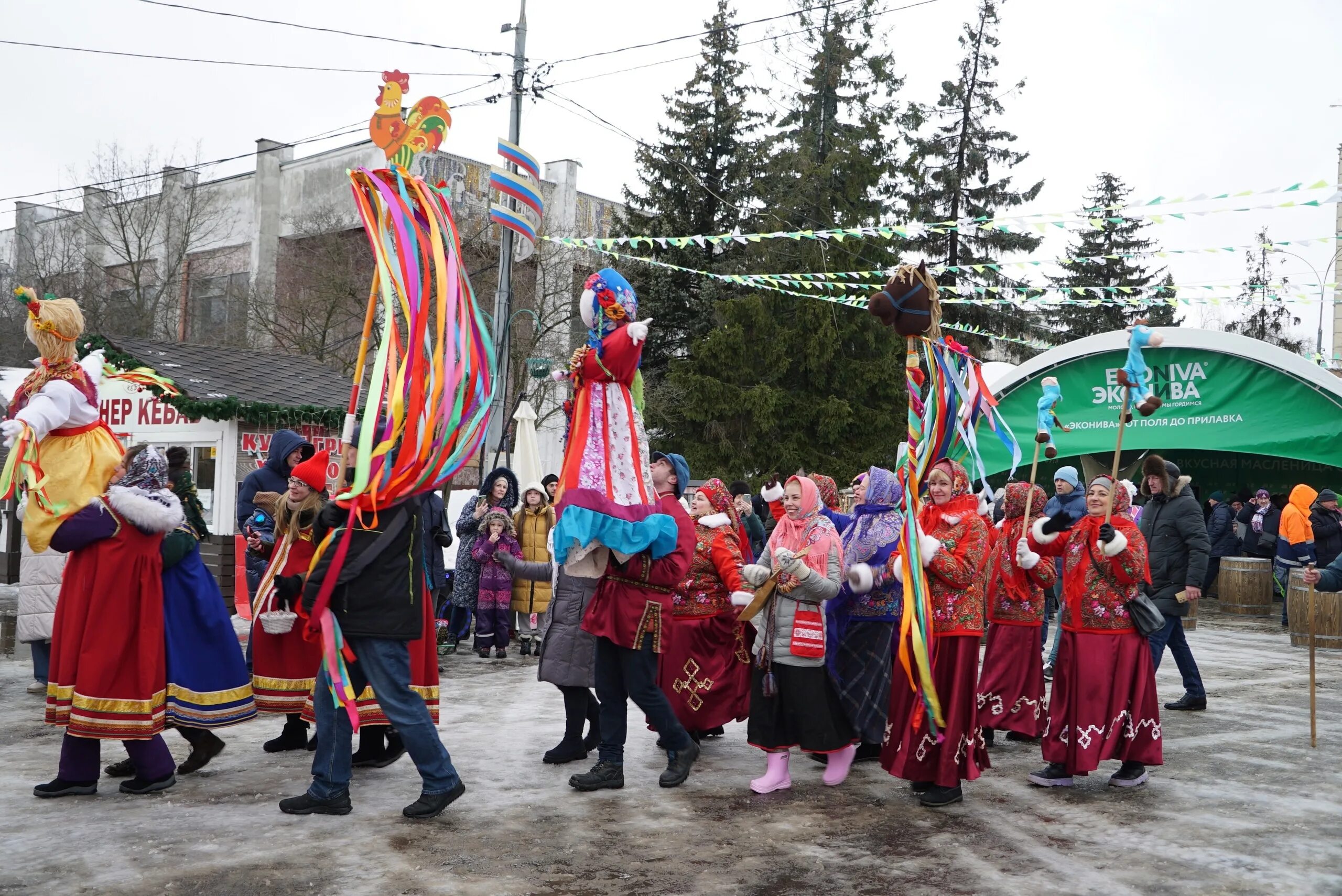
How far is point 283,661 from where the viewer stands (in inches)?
232

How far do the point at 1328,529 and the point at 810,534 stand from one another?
966 cm

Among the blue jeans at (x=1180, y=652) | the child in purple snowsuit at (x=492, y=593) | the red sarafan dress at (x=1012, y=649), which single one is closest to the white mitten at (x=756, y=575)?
the red sarafan dress at (x=1012, y=649)

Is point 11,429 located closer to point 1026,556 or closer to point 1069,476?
point 1026,556

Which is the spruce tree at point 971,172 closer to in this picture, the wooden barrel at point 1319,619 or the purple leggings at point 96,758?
the wooden barrel at point 1319,619

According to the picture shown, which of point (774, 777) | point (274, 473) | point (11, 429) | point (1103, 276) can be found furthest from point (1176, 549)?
point (1103, 276)

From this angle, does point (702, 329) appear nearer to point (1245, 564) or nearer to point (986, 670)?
point (1245, 564)

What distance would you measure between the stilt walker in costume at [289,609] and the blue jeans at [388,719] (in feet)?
2.73

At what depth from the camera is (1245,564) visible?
585 inches

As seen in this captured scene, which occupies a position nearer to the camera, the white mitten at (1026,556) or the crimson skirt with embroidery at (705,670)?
the white mitten at (1026,556)

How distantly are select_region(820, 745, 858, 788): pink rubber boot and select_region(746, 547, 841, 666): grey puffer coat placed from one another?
22.7 inches

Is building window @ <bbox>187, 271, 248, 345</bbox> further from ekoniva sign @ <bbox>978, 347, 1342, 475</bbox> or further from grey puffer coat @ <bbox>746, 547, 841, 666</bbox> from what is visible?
grey puffer coat @ <bbox>746, 547, 841, 666</bbox>

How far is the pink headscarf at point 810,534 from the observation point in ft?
18.5

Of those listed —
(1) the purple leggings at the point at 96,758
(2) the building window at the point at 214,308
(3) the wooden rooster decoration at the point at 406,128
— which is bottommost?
(1) the purple leggings at the point at 96,758

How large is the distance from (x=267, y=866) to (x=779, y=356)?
21091 mm
